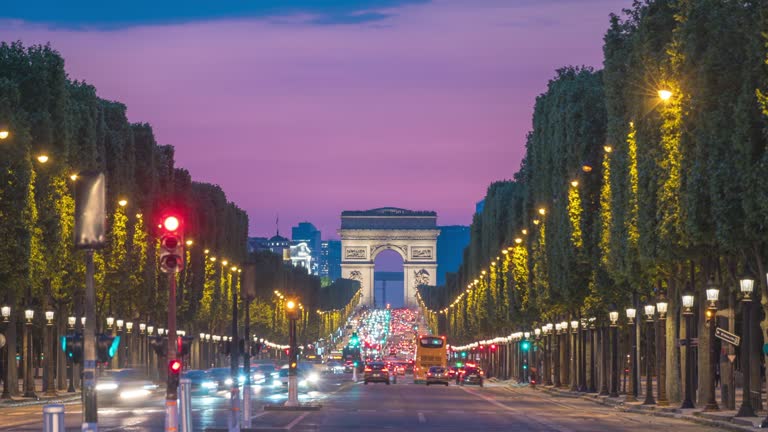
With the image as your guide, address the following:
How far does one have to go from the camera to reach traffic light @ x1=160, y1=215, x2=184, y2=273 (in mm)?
30094

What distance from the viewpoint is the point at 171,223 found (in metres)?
30.4

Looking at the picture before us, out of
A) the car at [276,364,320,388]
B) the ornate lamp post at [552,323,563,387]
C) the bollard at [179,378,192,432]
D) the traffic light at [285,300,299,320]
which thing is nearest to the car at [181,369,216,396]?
the car at [276,364,320,388]

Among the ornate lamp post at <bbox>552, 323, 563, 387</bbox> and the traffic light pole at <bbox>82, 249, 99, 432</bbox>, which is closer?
the traffic light pole at <bbox>82, 249, 99, 432</bbox>

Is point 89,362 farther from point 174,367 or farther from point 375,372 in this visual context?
point 375,372

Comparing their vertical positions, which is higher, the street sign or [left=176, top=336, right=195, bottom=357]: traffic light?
[left=176, top=336, right=195, bottom=357]: traffic light

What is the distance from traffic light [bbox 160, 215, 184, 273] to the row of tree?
20255 millimetres

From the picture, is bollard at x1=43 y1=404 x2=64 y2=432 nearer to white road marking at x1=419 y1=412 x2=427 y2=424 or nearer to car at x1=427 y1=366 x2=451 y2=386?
white road marking at x1=419 y1=412 x2=427 y2=424

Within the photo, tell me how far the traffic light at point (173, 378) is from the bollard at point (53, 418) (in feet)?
17.1

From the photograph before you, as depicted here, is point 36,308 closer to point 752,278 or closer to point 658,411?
point 658,411

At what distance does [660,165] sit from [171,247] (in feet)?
109

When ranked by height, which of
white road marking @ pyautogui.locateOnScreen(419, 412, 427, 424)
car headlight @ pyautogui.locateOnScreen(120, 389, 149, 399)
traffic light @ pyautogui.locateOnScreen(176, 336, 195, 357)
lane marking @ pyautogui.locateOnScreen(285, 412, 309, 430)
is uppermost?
traffic light @ pyautogui.locateOnScreen(176, 336, 195, 357)

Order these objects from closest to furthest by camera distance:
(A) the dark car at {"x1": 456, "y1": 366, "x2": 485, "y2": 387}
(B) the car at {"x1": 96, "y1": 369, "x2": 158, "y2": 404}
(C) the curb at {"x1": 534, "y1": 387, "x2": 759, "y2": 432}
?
(C) the curb at {"x1": 534, "y1": 387, "x2": 759, "y2": 432} < (B) the car at {"x1": 96, "y1": 369, "x2": 158, "y2": 404} < (A) the dark car at {"x1": 456, "y1": 366, "x2": 485, "y2": 387}

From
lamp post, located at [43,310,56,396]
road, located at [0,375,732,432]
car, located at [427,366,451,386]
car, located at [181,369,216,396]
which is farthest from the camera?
car, located at [427,366,451,386]

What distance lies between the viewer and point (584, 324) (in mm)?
95625
